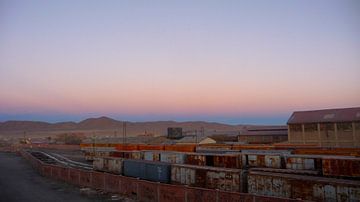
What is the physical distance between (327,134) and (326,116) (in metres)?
4.21

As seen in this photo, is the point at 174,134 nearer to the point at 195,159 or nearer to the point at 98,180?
the point at 195,159

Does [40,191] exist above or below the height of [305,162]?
below

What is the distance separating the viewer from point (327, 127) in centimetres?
6181

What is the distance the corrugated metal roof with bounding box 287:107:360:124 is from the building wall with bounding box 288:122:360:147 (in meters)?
0.75

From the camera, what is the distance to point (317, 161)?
2902 cm

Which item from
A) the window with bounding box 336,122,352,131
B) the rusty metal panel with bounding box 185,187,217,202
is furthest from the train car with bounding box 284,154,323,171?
the window with bounding box 336,122,352,131

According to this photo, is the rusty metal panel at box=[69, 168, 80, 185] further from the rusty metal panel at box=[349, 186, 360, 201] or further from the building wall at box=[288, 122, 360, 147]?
the building wall at box=[288, 122, 360, 147]

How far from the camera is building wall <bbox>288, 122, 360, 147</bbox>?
5856cm

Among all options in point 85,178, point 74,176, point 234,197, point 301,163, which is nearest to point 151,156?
point 74,176

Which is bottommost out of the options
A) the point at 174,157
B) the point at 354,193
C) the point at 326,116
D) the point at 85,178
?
the point at 85,178

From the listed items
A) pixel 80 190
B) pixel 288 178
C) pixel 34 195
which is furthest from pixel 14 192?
pixel 288 178

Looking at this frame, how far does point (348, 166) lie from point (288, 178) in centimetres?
611

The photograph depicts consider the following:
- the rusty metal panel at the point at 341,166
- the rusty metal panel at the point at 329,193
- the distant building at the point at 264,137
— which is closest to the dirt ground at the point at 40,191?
the rusty metal panel at the point at 329,193

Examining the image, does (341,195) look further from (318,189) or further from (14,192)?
(14,192)
